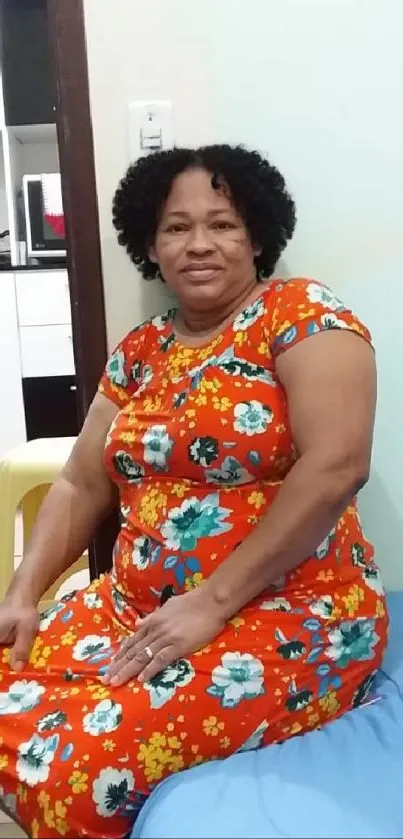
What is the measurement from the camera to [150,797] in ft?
3.31

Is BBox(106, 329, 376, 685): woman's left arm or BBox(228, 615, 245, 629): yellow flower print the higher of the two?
BBox(106, 329, 376, 685): woman's left arm

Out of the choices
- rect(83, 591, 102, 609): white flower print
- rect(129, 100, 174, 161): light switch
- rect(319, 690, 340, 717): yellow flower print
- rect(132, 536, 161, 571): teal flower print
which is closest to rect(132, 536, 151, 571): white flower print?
rect(132, 536, 161, 571): teal flower print

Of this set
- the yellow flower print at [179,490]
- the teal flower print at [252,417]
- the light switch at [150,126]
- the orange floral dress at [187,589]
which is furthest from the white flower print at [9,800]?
the light switch at [150,126]

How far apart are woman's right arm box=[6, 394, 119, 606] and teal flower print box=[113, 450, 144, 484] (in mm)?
108

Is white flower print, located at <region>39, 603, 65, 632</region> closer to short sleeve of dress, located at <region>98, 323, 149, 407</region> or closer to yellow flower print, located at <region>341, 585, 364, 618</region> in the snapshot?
short sleeve of dress, located at <region>98, 323, 149, 407</region>

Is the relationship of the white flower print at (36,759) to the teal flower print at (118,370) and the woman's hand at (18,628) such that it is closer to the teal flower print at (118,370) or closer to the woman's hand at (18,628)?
the woman's hand at (18,628)

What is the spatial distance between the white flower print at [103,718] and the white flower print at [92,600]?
0.26m

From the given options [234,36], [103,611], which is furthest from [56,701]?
[234,36]

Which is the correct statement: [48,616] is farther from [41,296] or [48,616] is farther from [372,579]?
[41,296]

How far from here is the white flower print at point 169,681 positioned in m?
1.07

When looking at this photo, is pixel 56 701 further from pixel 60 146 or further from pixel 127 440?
pixel 60 146

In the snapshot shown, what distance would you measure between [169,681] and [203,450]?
0.31 metres

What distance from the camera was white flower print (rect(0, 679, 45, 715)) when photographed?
1140 mm

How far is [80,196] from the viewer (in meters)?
1.51
